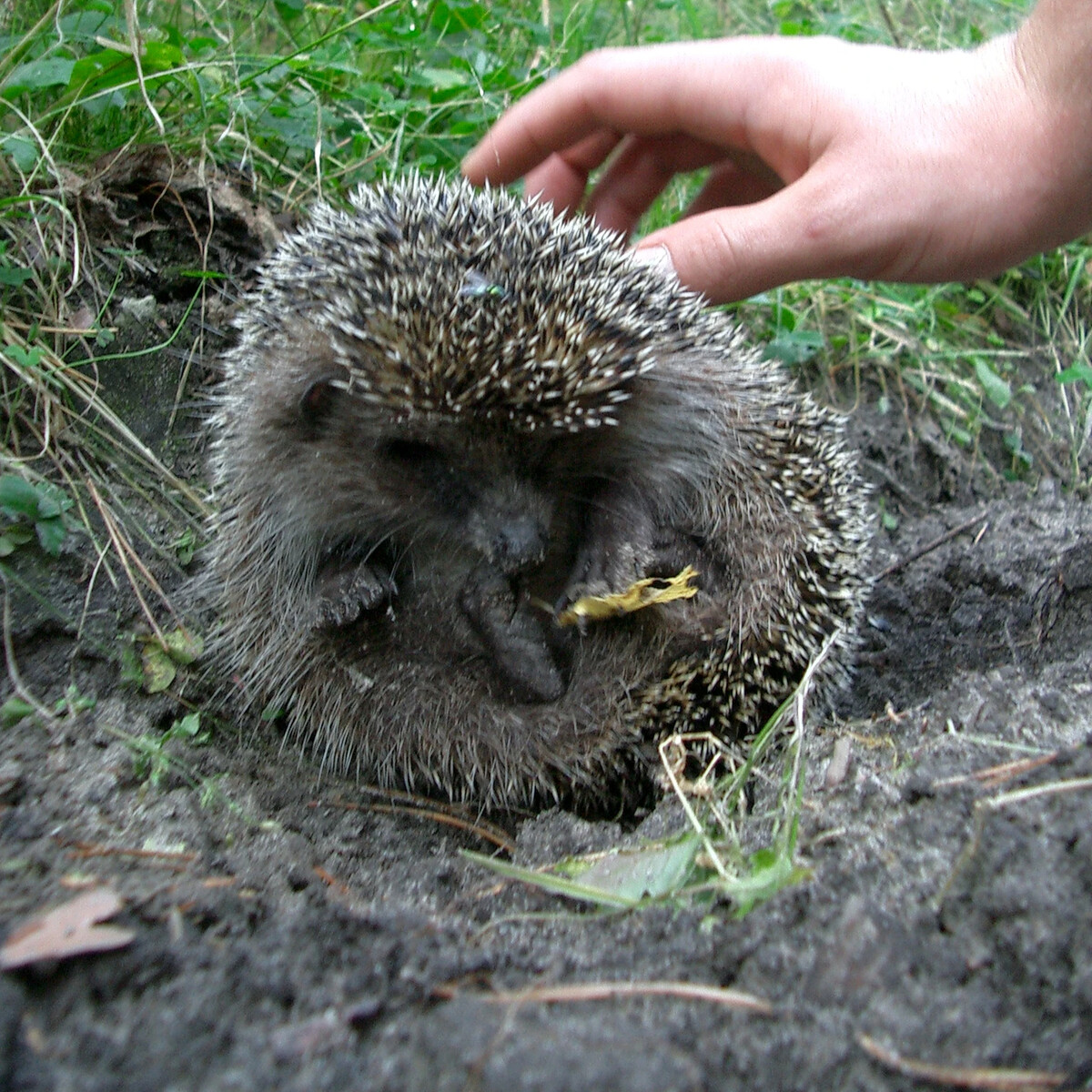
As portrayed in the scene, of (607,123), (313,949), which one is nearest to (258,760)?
(313,949)

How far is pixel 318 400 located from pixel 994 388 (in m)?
3.38

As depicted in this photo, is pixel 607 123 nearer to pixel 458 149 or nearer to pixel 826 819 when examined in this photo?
pixel 458 149

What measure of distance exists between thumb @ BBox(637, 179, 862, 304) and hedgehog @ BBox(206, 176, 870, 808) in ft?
0.37

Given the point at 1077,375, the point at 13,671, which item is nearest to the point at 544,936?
the point at 13,671

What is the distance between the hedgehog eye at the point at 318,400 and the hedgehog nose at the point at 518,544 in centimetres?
67

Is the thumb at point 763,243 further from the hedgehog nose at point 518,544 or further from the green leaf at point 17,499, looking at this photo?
the green leaf at point 17,499

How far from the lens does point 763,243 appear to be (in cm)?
280

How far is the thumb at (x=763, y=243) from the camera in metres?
2.76

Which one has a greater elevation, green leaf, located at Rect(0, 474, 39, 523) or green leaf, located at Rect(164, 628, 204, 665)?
green leaf, located at Rect(0, 474, 39, 523)

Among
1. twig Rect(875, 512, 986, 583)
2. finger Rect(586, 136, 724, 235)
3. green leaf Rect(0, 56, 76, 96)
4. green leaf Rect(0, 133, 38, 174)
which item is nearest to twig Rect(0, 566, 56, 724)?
green leaf Rect(0, 133, 38, 174)

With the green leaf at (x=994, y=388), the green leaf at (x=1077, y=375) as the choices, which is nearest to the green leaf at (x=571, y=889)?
the green leaf at (x=994, y=388)

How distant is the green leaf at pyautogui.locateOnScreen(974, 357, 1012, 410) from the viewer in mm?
4395

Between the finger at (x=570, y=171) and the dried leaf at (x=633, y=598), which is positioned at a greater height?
the finger at (x=570, y=171)

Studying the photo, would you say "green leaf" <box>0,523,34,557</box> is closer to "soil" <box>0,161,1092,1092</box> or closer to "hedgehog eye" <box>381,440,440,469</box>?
"soil" <box>0,161,1092,1092</box>
